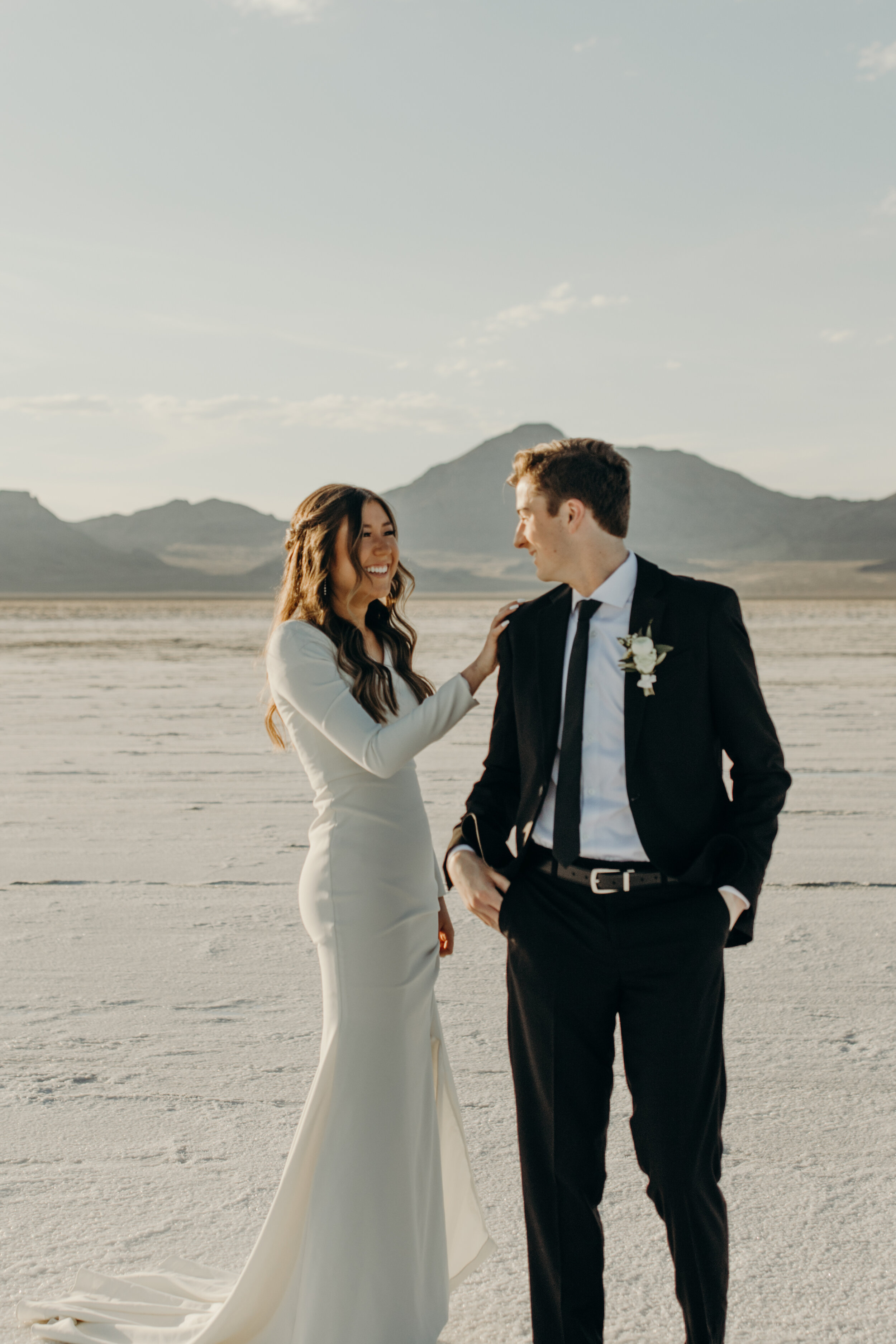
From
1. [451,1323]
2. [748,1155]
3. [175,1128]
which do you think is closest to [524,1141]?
[451,1323]

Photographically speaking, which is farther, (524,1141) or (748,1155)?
(748,1155)

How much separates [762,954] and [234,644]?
3476 cm

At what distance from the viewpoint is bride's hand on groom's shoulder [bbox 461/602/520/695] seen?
2625 mm

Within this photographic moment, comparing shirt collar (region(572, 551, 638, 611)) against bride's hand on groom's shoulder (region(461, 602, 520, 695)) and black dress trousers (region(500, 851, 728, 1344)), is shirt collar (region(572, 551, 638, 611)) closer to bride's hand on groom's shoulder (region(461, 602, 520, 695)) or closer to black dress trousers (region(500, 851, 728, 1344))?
bride's hand on groom's shoulder (region(461, 602, 520, 695))

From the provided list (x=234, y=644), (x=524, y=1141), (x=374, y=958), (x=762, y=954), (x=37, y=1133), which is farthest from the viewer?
(x=234, y=644)

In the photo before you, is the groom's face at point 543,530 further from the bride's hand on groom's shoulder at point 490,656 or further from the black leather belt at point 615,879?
the black leather belt at point 615,879

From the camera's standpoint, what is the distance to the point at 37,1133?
12.3ft

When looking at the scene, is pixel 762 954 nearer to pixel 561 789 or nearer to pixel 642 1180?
pixel 642 1180

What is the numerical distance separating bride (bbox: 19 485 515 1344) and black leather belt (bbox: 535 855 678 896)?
0.46 meters

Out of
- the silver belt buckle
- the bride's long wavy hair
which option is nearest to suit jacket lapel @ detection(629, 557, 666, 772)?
the silver belt buckle

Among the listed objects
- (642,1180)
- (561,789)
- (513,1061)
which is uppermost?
(561,789)

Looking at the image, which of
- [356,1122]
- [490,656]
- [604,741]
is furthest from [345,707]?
[356,1122]

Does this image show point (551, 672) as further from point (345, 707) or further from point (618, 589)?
point (345, 707)

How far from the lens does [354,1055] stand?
265 cm
